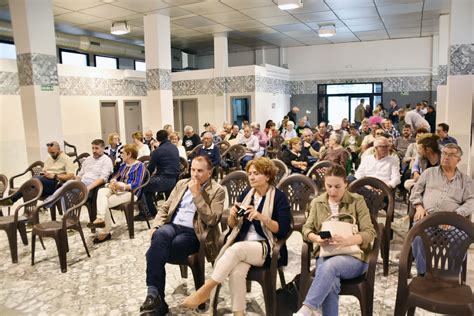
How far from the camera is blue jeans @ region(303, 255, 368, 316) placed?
2.19m

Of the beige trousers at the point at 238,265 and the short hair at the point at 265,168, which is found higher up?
the short hair at the point at 265,168

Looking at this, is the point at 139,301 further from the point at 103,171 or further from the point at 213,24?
the point at 213,24

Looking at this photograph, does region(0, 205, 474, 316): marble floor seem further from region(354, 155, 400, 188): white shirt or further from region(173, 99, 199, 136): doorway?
region(173, 99, 199, 136): doorway

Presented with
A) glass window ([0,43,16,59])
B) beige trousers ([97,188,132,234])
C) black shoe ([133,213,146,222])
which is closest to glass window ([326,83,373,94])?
glass window ([0,43,16,59])

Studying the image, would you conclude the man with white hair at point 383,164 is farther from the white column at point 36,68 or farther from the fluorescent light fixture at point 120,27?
the fluorescent light fixture at point 120,27

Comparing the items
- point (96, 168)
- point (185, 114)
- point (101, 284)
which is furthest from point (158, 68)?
point (101, 284)

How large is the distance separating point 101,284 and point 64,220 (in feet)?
2.41

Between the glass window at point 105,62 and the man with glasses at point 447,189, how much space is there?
996 centimetres

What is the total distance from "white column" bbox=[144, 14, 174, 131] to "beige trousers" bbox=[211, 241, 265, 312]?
6.18 meters

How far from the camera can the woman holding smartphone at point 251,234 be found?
2418mm

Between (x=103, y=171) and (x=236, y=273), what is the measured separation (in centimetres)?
292

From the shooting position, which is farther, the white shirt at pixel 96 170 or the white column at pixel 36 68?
the white column at pixel 36 68

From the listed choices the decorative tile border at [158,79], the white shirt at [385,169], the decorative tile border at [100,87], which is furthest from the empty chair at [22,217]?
the decorative tile border at [100,87]

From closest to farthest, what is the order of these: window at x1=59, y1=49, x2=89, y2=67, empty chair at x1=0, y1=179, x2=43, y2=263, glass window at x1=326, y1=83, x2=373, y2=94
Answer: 1. empty chair at x1=0, y1=179, x2=43, y2=263
2. window at x1=59, y1=49, x2=89, y2=67
3. glass window at x1=326, y1=83, x2=373, y2=94
